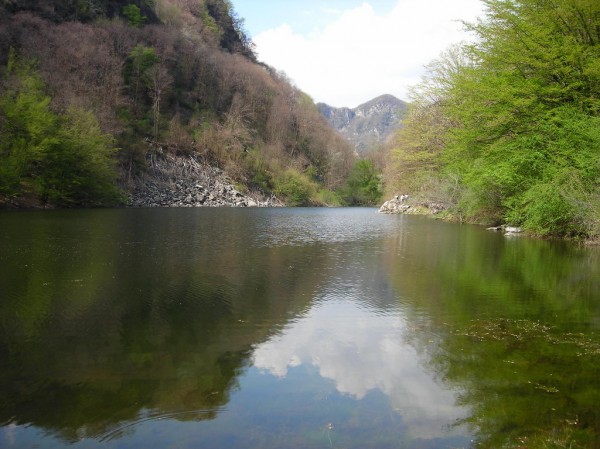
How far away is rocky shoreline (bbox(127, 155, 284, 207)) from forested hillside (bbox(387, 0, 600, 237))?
3931 cm

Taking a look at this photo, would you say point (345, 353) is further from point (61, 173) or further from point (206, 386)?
point (61, 173)

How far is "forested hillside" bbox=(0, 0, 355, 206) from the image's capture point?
37.9 meters

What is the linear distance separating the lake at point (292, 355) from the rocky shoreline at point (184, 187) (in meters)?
43.2

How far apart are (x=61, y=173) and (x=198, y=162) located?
3029cm

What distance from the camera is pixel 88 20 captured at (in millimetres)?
66500

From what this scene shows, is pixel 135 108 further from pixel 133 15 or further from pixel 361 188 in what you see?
pixel 361 188

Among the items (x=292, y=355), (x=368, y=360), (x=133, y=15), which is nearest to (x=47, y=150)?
(x=292, y=355)

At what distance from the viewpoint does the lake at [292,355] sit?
15.4ft

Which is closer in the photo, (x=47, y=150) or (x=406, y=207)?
(x=47, y=150)

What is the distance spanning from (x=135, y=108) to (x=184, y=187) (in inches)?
591

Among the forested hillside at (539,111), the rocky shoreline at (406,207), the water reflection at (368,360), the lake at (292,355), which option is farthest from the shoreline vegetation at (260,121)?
the water reflection at (368,360)

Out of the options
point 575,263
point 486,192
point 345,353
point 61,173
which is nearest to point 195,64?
point 61,173

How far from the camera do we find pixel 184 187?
6128 cm

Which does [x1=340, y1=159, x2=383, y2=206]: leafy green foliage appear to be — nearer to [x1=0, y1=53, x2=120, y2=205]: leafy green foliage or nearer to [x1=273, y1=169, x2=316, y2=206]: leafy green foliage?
[x1=273, y1=169, x2=316, y2=206]: leafy green foliage
